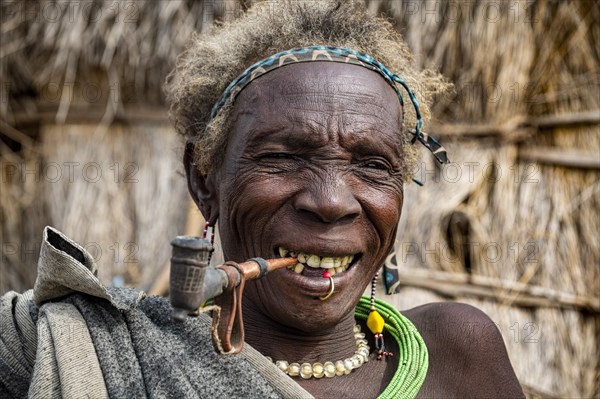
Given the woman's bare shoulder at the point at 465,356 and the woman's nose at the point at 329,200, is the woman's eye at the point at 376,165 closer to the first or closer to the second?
the woman's nose at the point at 329,200

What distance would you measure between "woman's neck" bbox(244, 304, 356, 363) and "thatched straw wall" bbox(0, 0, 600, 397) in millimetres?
2064

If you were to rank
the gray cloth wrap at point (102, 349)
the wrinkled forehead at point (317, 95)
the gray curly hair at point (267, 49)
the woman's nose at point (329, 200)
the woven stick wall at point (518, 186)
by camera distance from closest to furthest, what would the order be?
the gray cloth wrap at point (102, 349)
the woman's nose at point (329, 200)
the wrinkled forehead at point (317, 95)
the gray curly hair at point (267, 49)
the woven stick wall at point (518, 186)

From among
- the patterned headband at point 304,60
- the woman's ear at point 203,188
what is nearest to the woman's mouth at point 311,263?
the woman's ear at point 203,188

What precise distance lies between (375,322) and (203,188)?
2.02 ft

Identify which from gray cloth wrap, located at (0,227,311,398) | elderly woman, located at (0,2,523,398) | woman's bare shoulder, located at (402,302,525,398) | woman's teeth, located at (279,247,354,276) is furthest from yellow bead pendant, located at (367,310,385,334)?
gray cloth wrap, located at (0,227,311,398)

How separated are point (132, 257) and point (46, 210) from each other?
26.1 inches

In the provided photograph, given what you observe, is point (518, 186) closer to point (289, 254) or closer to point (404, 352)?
point (404, 352)

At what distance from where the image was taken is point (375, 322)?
2049 millimetres

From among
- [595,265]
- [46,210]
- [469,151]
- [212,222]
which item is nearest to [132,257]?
[46,210]

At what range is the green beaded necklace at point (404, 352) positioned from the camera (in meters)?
1.83

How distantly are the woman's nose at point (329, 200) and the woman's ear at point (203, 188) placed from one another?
1.10 ft

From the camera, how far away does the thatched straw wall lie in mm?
3900

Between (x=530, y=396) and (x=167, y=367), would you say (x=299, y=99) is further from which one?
(x=530, y=396)

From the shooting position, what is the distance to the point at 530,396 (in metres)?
3.84
